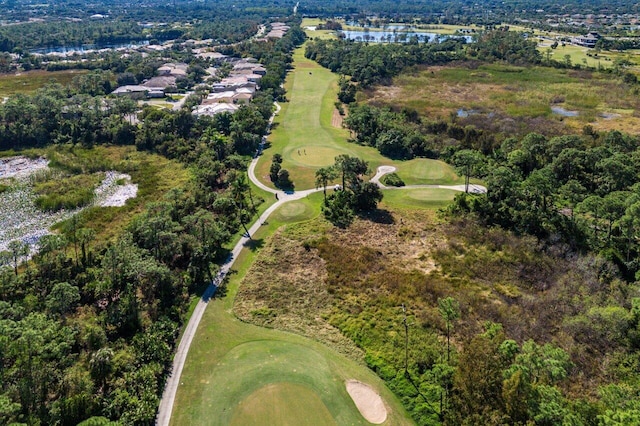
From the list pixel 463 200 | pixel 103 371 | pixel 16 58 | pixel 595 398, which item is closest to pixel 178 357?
pixel 103 371

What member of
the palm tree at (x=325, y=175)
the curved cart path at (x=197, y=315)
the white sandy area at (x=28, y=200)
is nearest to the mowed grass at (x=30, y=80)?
the white sandy area at (x=28, y=200)

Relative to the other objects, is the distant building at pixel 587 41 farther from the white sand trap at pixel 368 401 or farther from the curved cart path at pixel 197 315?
the white sand trap at pixel 368 401

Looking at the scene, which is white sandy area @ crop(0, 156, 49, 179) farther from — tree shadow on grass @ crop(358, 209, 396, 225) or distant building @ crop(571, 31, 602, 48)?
distant building @ crop(571, 31, 602, 48)

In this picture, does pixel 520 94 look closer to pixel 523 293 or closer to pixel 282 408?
pixel 523 293

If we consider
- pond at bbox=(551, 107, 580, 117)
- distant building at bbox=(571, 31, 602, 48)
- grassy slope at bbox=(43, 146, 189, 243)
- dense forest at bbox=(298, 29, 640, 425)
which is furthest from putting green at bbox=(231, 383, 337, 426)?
distant building at bbox=(571, 31, 602, 48)

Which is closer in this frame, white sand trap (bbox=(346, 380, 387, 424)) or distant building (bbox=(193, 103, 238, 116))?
white sand trap (bbox=(346, 380, 387, 424))

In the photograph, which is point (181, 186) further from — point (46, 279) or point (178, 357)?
point (178, 357)

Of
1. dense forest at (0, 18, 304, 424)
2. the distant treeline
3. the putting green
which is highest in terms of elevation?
the distant treeline

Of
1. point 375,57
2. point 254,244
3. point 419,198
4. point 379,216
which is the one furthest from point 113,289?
point 375,57
